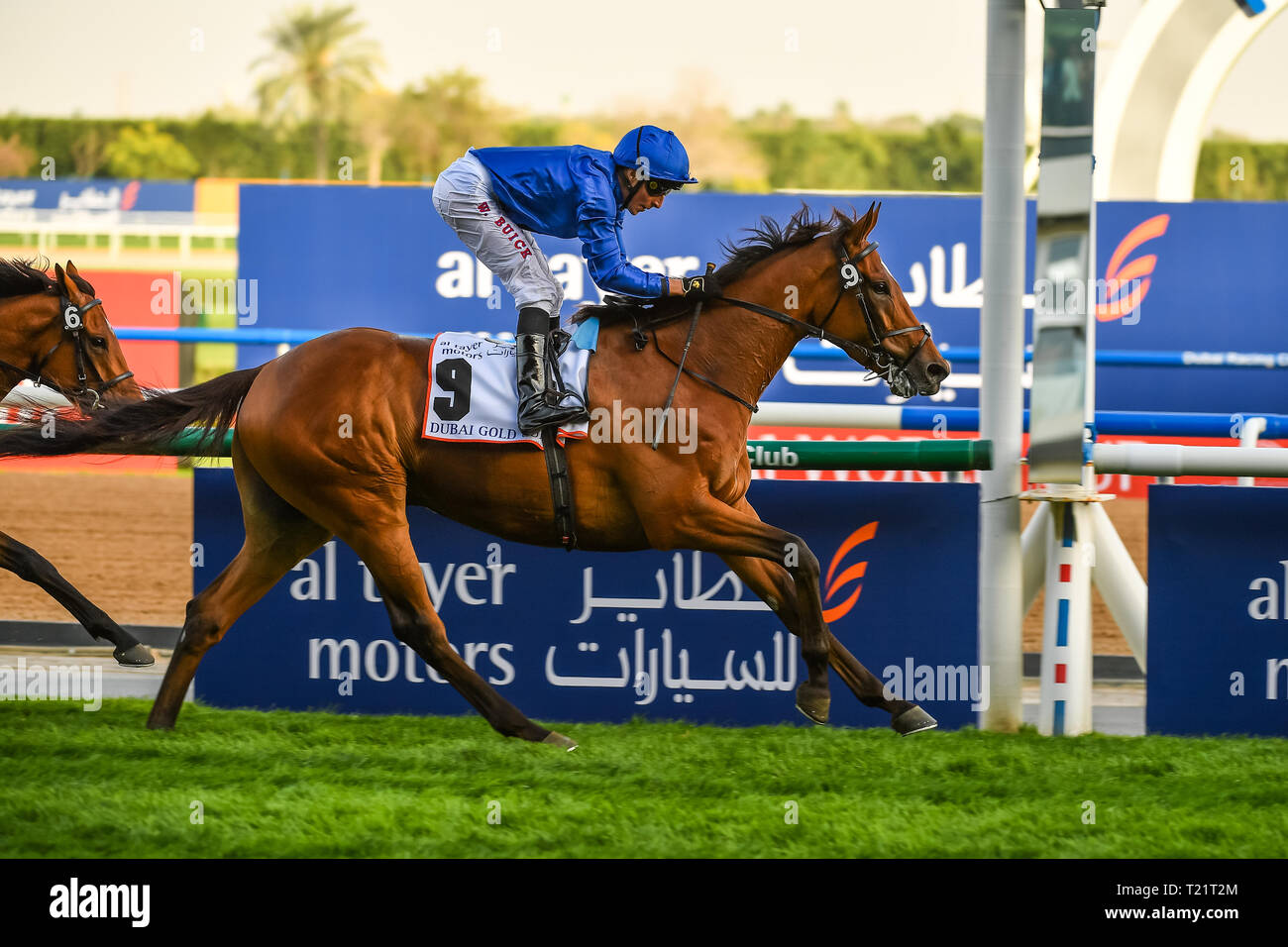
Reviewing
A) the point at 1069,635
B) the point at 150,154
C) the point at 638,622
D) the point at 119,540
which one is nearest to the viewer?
the point at 1069,635

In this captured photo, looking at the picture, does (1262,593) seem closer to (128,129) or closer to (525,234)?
(525,234)

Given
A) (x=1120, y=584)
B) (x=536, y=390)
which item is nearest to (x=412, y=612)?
(x=536, y=390)

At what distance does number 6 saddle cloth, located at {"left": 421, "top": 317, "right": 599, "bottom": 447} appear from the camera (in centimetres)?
399

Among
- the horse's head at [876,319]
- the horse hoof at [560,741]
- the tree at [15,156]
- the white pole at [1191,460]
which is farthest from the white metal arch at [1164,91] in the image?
the tree at [15,156]

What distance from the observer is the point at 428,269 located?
825 centimetres

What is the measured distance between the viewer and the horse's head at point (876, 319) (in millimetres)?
4082

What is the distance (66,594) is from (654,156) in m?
2.34

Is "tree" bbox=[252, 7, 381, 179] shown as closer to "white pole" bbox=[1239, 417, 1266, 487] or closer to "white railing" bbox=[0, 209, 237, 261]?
"white railing" bbox=[0, 209, 237, 261]

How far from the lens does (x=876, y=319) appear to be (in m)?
4.11

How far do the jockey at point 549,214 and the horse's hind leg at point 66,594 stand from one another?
5.17 ft

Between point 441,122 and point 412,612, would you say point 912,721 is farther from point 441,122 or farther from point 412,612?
point 441,122

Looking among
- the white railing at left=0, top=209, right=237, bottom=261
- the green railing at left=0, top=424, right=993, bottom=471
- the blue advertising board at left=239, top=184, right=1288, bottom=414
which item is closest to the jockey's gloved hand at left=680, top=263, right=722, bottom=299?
the green railing at left=0, top=424, right=993, bottom=471

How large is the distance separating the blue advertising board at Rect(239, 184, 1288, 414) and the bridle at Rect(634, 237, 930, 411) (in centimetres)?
385
